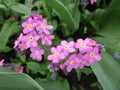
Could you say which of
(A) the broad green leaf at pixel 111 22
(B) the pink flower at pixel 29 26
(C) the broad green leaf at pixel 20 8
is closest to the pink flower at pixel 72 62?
(B) the pink flower at pixel 29 26

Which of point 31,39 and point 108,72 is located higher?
point 31,39

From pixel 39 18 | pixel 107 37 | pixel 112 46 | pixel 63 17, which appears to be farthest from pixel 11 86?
pixel 107 37

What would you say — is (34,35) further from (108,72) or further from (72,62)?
(108,72)

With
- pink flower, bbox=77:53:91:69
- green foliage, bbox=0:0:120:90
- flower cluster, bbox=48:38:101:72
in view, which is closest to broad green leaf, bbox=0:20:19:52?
green foliage, bbox=0:0:120:90

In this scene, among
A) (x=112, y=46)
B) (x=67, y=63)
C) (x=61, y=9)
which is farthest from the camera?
(x=112, y=46)

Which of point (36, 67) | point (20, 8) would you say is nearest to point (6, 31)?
point (20, 8)

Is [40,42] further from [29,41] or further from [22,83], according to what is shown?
[22,83]
